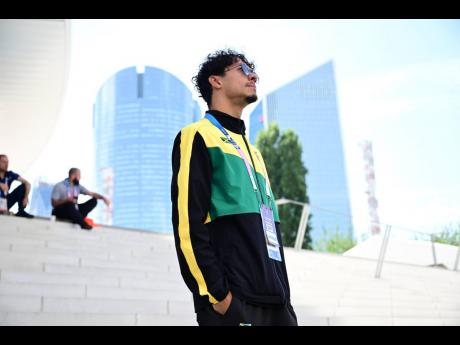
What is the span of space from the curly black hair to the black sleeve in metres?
0.26

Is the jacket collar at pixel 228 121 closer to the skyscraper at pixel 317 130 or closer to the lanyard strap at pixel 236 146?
the lanyard strap at pixel 236 146

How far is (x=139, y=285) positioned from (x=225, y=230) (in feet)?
10.4

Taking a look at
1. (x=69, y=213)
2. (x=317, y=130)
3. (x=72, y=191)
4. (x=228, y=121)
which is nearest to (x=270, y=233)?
(x=228, y=121)

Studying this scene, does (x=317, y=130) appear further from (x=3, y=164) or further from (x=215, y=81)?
(x=215, y=81)

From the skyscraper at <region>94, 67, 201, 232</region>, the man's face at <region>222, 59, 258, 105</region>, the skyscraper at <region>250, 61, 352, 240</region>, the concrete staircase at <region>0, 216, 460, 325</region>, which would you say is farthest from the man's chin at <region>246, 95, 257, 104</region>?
the skyscraper at <region>94, 67, 201, 232</region>

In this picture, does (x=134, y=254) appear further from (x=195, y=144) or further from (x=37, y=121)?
(x=37, y=121)

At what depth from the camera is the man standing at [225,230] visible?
141 centimetres

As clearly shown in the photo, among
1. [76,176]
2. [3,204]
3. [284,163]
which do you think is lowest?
[3,204]

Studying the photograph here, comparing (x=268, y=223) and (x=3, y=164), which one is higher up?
(x=3, y=164)

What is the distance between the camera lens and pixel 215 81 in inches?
70.6

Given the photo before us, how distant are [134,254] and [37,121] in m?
13.3

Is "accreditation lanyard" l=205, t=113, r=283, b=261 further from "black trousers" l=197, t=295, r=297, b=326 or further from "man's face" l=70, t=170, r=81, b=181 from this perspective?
"man's face" l=70, t=170, r=81, b=181
